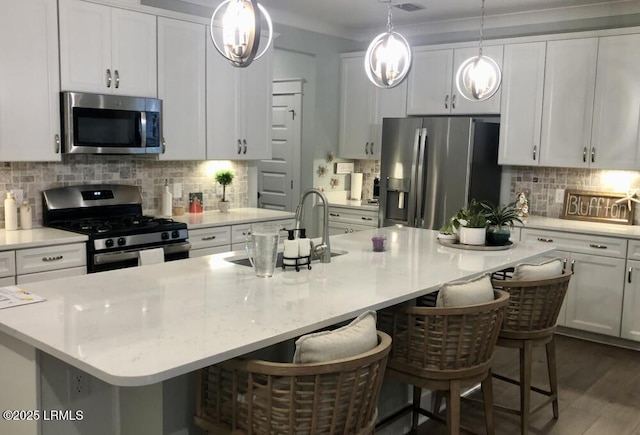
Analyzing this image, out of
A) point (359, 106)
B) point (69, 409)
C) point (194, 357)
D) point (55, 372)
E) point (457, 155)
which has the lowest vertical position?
point (69, 409)

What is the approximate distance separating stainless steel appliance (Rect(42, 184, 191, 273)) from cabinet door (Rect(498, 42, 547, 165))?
2967mm

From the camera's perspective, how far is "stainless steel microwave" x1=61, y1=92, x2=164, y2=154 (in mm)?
4047

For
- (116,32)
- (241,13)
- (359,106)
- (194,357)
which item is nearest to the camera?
(194,357)

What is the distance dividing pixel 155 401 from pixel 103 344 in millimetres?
384

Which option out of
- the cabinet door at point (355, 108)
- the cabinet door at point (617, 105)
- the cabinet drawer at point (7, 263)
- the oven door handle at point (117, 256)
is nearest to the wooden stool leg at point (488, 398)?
the oven door handle at point (117, 256)

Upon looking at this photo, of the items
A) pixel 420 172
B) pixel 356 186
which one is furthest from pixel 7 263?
pixel 356 186

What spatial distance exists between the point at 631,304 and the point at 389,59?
2.84m

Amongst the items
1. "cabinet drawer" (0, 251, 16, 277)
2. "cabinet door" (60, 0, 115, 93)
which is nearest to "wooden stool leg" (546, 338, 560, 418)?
"cabinet drawer" (0, 251, 16, 277)

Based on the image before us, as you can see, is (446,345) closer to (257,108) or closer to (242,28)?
(242,28)

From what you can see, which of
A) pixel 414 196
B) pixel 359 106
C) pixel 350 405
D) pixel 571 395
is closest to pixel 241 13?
pixel 350 405

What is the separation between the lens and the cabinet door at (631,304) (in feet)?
15.1

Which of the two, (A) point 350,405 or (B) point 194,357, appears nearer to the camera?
(B) point 194,357

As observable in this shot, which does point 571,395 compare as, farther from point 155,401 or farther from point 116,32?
point 116,32

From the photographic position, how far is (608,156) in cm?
492
